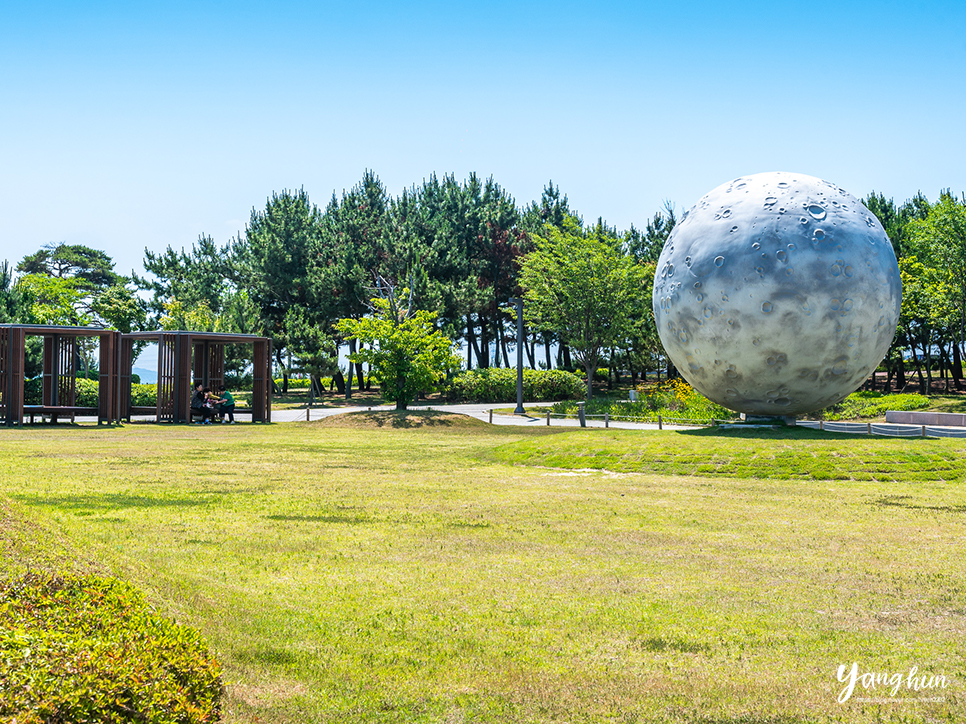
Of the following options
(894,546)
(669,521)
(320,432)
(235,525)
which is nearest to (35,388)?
(320,432)

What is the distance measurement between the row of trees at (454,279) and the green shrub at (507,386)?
5.91 feet

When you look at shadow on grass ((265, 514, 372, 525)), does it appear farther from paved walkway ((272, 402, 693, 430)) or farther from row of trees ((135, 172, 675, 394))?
row of trees ((135, 172, 675, 394))

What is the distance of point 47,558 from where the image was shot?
5.64m

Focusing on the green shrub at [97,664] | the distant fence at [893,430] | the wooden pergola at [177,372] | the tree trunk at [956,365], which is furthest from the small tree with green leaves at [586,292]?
the green shrub at [97,664]

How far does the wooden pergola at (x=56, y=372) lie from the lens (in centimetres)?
2731

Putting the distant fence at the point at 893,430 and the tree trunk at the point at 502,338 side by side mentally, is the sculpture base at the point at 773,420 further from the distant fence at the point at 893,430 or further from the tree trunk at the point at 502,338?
the tree trunk at the point at 502,338

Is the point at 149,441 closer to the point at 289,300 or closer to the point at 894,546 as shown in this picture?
the point at 894,546

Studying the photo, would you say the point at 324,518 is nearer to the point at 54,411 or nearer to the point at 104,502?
the point at 104,502

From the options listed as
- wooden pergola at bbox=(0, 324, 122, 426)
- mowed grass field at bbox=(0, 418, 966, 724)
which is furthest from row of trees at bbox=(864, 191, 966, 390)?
wooden pergola at bbox=(0, 324, 122, 426)

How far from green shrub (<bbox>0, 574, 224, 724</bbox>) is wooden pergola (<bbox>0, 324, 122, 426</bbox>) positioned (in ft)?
84.8

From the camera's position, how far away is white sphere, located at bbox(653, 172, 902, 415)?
696 inches

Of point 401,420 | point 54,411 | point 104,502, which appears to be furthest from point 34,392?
point 104,502

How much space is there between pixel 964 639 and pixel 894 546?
3.37 metres

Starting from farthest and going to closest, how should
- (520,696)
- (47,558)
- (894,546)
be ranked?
1. (894,546)
2. (47,558)
3. (520,696)
